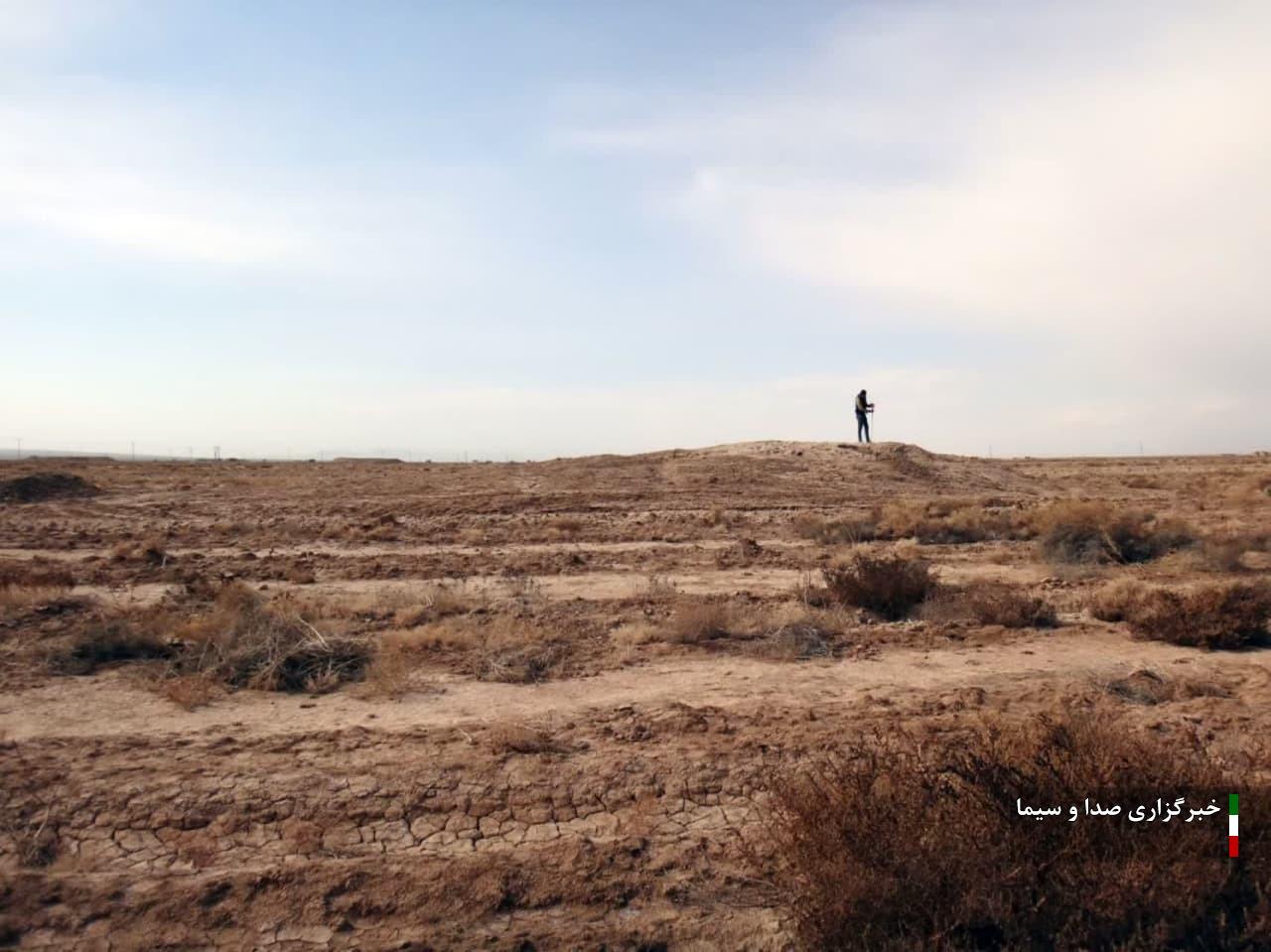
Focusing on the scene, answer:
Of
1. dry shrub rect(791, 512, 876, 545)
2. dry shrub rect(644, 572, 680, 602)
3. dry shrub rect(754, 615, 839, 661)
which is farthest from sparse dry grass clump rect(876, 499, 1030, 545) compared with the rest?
dry shrub rect(754, 615, 839, 661)

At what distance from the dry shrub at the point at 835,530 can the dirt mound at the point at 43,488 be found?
76.9 ft

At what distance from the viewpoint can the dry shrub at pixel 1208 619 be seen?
10109 mm

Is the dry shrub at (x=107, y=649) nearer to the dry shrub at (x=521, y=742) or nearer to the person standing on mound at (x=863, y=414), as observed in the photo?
the dry shrub at (x=521, y=742)

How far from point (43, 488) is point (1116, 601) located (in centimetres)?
3159

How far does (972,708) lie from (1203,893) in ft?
12.6

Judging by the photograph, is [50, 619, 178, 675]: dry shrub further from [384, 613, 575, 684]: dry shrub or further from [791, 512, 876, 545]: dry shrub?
[791, 512, 876, 545]: dry shrub

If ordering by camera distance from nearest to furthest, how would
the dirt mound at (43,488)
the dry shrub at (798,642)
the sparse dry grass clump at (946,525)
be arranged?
the dry shrub at (798,642), the sparse dry grass clump at (946,525), the dirt mound at (43,488)

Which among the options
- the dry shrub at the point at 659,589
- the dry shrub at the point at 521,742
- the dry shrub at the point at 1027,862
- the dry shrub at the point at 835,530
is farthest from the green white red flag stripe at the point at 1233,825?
the dry shrub at the point at 835,530

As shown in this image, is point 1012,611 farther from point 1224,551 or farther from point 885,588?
point 1224,551

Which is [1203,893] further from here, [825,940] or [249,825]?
[249,825]

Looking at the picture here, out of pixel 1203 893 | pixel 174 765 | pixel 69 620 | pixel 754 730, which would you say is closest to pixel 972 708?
pixel 754 730

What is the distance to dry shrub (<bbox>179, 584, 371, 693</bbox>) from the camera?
9.05 m

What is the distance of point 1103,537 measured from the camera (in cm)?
1648

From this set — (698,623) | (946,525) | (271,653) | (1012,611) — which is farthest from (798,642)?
(946,525)
